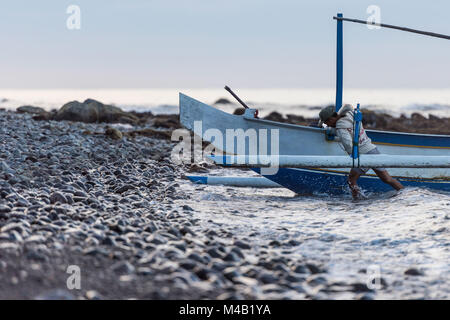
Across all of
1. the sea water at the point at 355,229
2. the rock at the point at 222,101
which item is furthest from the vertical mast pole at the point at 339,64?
the rock at the point at 222,101

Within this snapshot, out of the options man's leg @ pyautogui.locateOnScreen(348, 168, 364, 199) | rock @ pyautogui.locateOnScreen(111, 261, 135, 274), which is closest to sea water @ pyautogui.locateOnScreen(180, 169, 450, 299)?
man's leg @ pyautogui.locateOnScreen(348, 168, 364, 199)

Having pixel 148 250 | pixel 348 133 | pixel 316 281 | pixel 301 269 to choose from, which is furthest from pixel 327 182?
pixel 148 250

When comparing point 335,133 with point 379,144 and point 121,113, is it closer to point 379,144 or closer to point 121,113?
point 379,144

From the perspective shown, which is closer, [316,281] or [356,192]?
[316,281]

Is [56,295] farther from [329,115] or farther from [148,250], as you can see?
[329,115]

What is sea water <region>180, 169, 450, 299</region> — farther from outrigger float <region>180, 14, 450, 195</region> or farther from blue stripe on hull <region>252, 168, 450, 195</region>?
outrigger float <region>180, 14, 450, 195</region>

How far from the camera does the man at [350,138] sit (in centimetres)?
812

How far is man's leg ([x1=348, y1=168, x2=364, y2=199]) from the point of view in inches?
334

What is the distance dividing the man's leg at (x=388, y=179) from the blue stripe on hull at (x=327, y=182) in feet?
1.59

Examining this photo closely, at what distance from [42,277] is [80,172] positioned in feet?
17.6

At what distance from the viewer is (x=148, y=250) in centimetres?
456

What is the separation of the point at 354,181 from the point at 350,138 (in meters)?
0.84

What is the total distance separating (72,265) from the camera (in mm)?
4082
